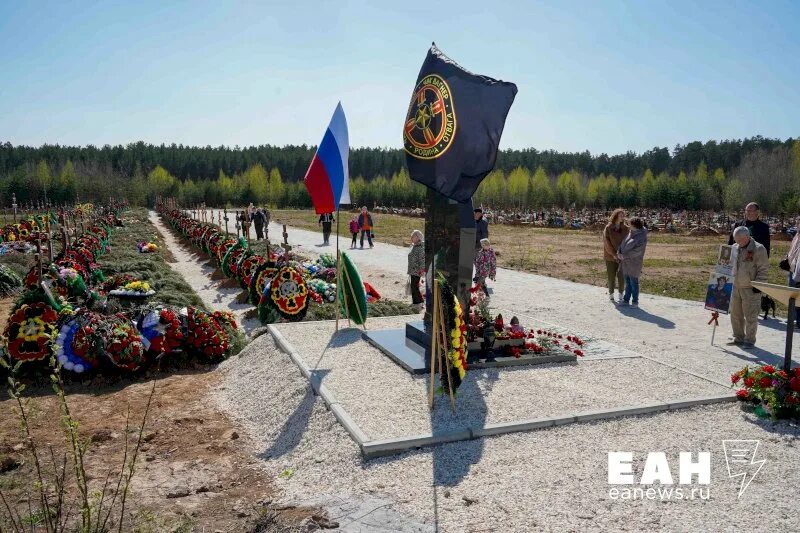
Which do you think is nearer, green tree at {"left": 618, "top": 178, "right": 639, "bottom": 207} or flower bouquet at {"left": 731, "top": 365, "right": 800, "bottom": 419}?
flower bouquet at {"left": 731, "top": 365, "right": 800, "bottom": 419}

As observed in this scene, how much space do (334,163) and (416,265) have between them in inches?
155

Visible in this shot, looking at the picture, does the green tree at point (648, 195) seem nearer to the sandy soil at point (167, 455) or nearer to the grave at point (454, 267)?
the grave at point (454, 267)

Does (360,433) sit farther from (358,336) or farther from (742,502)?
(358,336)

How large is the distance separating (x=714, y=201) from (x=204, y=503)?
68.5m

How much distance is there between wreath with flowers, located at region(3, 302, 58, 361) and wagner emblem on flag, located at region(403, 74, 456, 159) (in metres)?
4.65

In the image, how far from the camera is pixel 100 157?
332ft

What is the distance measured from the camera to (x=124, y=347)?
7.16 meters

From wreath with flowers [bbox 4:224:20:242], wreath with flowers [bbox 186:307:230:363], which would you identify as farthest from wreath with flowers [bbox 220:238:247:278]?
wreath with flowers [bbox 4:224:20:242]

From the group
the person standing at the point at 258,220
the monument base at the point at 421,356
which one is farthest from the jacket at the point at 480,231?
the person standing at the point at 258,220

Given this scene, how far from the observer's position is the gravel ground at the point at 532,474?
12.5 ft

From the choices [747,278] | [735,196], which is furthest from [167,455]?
[735,196]

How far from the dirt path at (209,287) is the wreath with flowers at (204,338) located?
1.75 meters

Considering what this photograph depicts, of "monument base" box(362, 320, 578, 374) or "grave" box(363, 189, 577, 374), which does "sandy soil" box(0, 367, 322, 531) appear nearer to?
"monument base" box(362, 320, 578, 374)

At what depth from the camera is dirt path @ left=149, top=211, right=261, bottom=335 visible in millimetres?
11267
